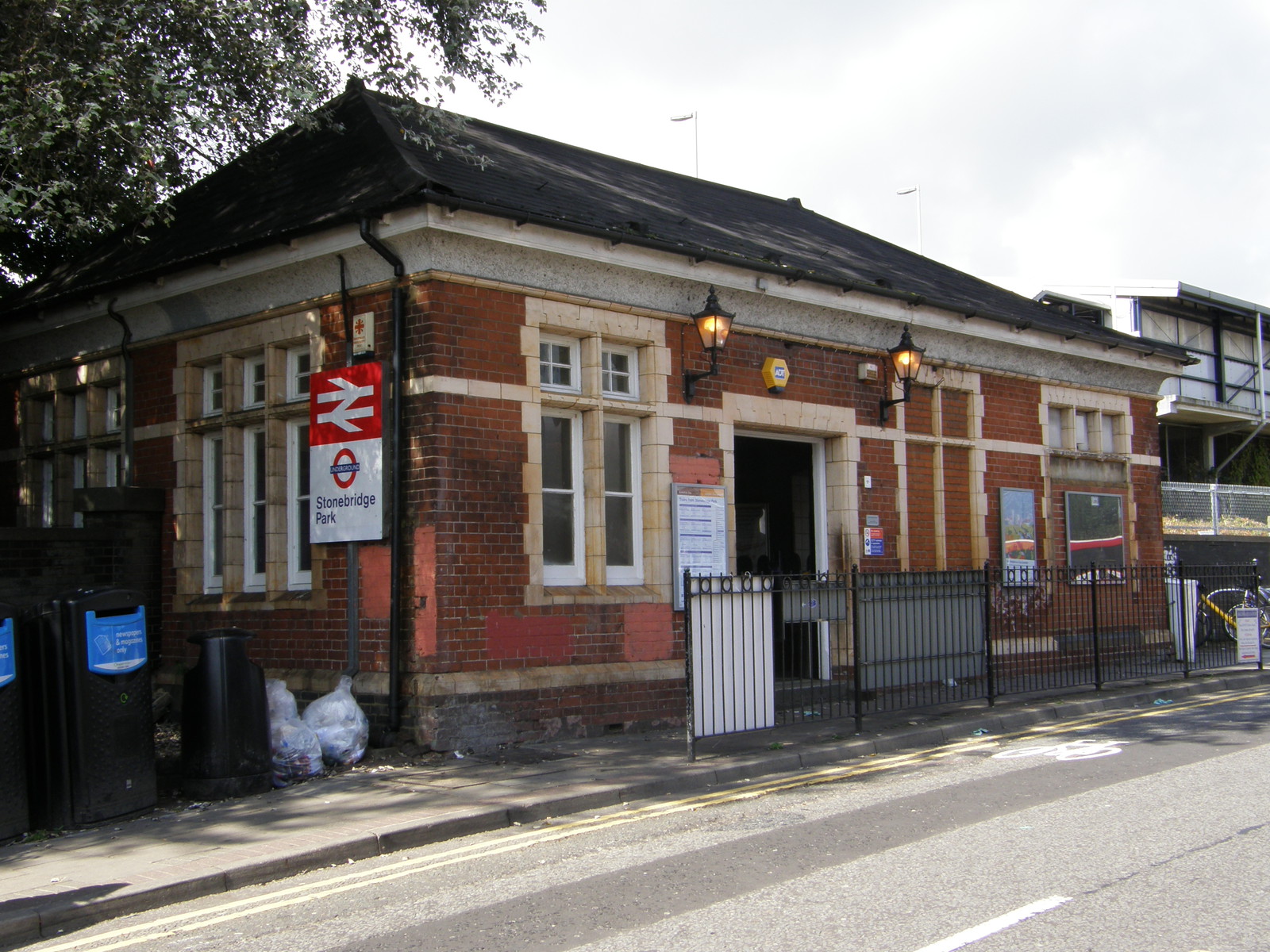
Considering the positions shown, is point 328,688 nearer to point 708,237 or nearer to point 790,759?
point 790,759

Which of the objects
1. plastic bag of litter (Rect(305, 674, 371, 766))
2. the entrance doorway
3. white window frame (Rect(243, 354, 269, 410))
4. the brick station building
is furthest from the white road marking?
white window frame (Rect(243, 354, 269, 410))

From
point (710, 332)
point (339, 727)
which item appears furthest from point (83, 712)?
point (710, 332)

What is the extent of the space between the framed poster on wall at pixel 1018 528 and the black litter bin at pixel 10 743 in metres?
12.6

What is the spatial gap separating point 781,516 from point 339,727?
746cm

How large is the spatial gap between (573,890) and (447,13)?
8523 millimetres

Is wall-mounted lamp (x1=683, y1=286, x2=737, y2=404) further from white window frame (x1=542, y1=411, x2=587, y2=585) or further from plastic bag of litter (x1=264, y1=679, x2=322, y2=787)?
plastic bag of litter (x1=264, y1=679, x2=322, y2=787)

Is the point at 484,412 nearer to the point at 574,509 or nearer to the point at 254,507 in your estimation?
the point at 574,509

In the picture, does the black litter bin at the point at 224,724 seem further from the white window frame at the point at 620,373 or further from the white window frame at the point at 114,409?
the white window frame at the point at 114,409

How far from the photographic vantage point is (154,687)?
12633 mm

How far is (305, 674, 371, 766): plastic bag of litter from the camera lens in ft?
32.3

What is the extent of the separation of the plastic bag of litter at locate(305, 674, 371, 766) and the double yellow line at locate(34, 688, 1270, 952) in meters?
2.69

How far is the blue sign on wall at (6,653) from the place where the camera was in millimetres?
7562

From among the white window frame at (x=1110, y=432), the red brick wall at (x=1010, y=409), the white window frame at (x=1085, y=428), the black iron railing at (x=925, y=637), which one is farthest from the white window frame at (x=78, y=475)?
the white window frame at (x=1110, y=432)

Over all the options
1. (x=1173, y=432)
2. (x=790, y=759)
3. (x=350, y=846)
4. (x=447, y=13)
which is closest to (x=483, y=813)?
(x=350, y=846)
